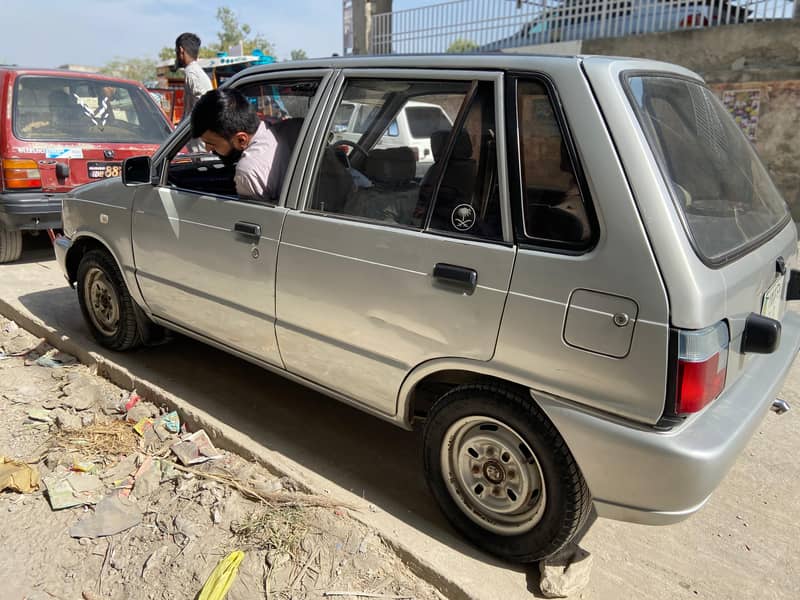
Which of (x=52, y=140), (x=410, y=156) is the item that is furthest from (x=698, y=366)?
(x=52, y=140)

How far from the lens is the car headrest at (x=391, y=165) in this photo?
2.79 meters

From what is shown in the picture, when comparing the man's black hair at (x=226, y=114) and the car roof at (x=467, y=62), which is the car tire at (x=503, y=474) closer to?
the car roof at (x=467, y=62)

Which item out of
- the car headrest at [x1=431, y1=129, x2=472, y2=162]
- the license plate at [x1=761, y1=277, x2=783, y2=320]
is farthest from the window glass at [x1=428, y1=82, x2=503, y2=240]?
the license plate at [x1=761, y1=277, x2=783, y2=320]

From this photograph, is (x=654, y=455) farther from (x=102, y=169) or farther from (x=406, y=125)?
(x=102, y=169)

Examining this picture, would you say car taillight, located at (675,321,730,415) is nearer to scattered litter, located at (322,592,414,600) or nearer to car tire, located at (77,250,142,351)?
scattered litter, located at (322,592,414,600)

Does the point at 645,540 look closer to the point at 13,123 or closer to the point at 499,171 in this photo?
the point at 499,171

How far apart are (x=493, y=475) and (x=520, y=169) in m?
1.15

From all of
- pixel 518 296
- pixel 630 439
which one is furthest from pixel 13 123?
pixel 630 439

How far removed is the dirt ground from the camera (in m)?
2.38

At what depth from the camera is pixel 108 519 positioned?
2.71 meters

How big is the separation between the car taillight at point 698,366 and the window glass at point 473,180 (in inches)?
28.6

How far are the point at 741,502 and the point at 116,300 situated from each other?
372cm

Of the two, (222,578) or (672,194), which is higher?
(672,194)

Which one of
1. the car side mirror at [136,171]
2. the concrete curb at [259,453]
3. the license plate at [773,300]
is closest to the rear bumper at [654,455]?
the license plate at [773,300]
